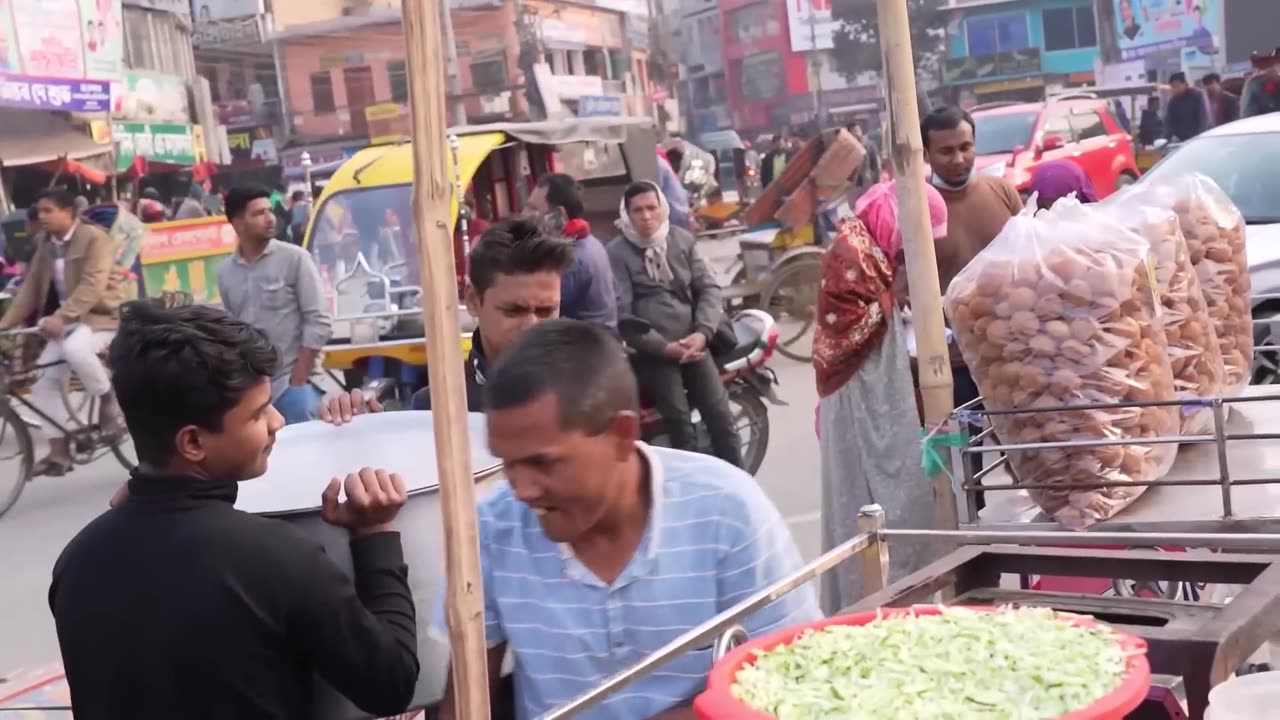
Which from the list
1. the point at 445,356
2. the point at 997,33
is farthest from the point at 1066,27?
the point at 445,356

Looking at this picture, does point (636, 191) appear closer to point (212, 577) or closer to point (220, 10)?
point (212, 577)

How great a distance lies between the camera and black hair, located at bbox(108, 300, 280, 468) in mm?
1871

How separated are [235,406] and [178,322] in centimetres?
14

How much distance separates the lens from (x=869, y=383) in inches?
156

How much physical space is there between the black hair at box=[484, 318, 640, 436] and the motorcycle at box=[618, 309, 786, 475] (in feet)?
15.0

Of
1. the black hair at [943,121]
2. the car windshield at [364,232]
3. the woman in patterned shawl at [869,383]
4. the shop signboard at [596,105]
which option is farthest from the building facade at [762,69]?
the woman in patterned shawl at [869,383]

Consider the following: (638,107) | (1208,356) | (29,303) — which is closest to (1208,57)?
(638,107)

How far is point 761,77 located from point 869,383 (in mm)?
28525

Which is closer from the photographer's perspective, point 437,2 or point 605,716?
point 437,2

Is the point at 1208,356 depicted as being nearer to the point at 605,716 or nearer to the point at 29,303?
the point at 605,716

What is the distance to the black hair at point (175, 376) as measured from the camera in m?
1.87

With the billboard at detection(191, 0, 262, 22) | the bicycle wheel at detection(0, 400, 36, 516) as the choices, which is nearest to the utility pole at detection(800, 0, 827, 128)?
the billboard at detection(191, 0, 262, 22)

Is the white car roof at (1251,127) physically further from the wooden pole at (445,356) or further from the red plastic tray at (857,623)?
the wooden pole at (445,356)

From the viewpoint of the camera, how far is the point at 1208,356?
8.74 feet
